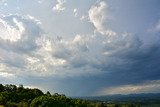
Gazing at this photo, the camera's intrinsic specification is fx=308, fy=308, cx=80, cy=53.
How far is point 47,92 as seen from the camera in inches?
7820

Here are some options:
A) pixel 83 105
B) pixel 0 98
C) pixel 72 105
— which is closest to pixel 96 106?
pixel 83 105

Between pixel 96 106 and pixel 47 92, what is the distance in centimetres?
3278

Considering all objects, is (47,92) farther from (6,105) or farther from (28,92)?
(6,105)

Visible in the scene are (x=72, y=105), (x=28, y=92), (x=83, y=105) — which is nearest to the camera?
(x=72, y=105)

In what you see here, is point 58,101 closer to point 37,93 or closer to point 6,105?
point 6,105

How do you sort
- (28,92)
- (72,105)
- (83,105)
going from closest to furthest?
(72,105) < (83,105) < (28,92)

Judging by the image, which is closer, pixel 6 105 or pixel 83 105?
pixel 6 105

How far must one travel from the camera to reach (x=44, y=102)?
149 m

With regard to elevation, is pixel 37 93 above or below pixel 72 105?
above

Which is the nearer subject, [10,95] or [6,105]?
[6,105]

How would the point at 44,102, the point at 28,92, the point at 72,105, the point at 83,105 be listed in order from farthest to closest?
the point at 28,92 → the point at 83,105 → the point at 72,105 → the point at 44,102

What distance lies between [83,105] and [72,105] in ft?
40.1

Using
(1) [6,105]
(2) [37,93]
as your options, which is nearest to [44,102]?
(1) [6,105]

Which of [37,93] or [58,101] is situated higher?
[37,93]
